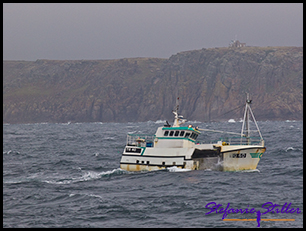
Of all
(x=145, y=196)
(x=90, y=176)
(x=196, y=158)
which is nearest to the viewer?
(x=145, y=196)

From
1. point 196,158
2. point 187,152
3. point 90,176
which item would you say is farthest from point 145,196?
point 90,176

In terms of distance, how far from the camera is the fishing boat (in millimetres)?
42469

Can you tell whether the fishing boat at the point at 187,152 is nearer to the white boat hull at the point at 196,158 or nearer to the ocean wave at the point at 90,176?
the white boat hull at the point at 196,158

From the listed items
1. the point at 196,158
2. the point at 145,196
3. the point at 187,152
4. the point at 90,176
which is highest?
the point at 187,152

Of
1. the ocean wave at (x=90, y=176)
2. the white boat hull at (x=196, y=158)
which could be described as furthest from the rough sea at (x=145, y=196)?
the white boat hull at (x=196, y=158)

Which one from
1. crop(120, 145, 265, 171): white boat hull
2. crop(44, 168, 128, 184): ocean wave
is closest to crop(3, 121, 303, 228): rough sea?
crop(44, 168, 128, 184): ocean wave

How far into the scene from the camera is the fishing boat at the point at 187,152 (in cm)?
4247

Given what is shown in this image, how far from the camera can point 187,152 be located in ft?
143

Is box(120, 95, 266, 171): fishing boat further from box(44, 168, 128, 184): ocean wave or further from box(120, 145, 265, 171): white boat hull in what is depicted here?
box(44, 168, 128, 184): ocean wave

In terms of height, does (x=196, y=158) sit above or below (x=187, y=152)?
below

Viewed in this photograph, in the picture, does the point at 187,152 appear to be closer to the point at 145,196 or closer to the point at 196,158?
the point at 196,158

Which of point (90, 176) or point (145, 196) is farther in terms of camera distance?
point (90, 176)

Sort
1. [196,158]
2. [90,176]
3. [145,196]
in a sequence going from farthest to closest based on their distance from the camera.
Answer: [90,176] < [196,158] < [145,196]

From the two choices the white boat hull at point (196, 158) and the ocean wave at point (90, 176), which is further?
the white boat hull at point (196, 158)
